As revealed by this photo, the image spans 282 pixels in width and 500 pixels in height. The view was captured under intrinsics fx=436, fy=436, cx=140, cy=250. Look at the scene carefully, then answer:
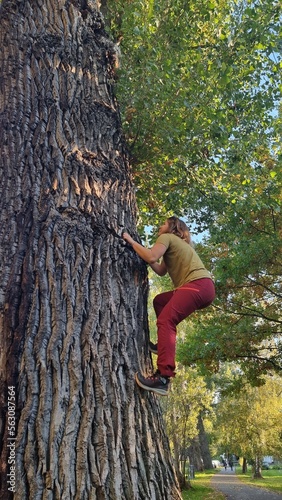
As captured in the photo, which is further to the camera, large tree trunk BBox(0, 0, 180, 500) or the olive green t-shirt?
the olive green t-shirt

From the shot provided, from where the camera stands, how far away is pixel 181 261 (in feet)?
12.2

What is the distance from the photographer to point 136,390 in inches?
104

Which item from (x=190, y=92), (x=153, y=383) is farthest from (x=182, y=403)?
(x=153, y=383)

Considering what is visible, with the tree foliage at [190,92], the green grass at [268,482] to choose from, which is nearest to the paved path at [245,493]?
the green grass at [268,482]

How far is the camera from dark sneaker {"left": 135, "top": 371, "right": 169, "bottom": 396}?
2.67m

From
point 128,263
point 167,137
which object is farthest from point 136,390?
point 167,137

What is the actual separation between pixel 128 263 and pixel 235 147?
4.83 metres

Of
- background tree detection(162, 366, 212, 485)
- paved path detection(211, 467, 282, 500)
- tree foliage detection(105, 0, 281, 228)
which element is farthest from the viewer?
background tree detection(162, 366, 212, 485)

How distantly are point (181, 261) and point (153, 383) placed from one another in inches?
49.7

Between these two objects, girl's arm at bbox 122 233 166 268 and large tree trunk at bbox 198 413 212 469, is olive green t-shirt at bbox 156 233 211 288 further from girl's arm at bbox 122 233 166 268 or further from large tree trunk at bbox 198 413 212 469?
large tree trunk at bbox 198 413 212 469

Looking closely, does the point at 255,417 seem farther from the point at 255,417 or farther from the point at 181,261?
the point at 181,261

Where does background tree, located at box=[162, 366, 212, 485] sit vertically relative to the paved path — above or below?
above

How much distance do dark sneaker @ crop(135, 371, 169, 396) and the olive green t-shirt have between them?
3.27 feet

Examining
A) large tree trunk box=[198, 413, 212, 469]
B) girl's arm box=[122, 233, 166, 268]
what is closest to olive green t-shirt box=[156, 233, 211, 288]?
girl's arm box=[122, 233, 166, 268]
